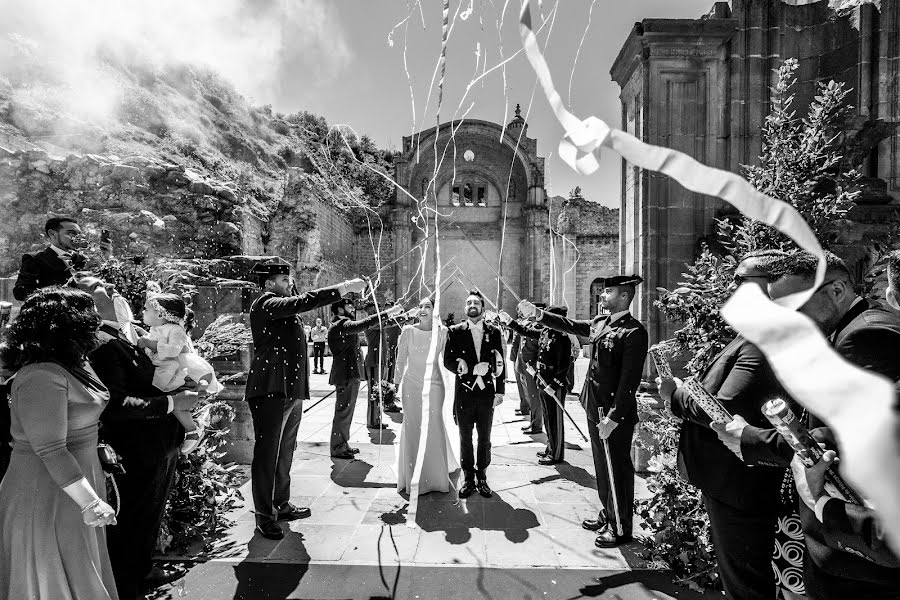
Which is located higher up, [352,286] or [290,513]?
[352,286]

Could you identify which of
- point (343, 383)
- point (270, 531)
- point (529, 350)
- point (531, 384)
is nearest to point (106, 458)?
point (270, 531)

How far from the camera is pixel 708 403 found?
2.31 m

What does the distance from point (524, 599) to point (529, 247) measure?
999 inches

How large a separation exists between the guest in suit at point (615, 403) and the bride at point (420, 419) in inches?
65.4

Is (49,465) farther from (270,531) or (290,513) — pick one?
(290,513)

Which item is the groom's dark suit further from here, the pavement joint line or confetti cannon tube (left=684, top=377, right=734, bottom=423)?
confetti cannon tube (left=684, top=377, right=734, bottom=423)

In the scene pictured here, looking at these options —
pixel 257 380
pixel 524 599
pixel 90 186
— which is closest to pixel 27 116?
pixel 90 186

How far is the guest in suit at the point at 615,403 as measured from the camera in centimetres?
384

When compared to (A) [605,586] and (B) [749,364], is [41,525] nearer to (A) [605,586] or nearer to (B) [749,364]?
(A) [605,586]

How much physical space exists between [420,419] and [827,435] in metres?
3.93

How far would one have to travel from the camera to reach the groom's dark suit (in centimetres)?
491

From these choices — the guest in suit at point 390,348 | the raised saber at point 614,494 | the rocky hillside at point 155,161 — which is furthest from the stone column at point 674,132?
the guest in suit at point 390,348

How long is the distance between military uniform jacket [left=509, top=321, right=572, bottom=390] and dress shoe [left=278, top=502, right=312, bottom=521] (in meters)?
3.43

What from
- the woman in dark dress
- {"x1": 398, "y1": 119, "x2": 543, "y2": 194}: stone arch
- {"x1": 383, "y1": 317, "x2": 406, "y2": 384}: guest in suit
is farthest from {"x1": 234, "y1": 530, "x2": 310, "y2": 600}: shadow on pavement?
{"x1": 398, "y1": 119, "x2": 543, "y2": 194}: stone arch
